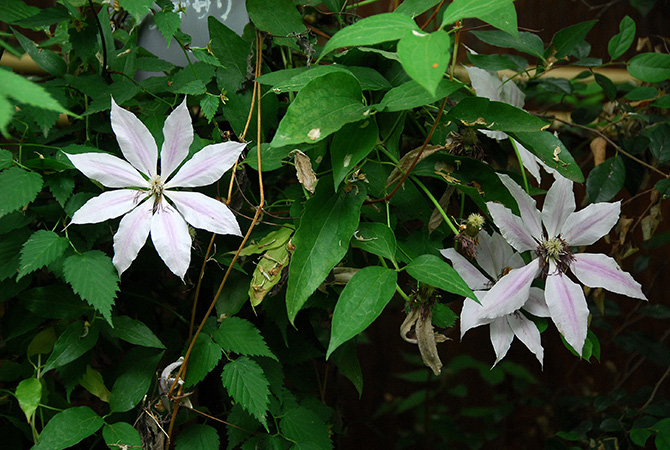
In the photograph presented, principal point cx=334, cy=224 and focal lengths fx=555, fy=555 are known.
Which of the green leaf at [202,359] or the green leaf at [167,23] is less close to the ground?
the green leaf at [167,23]

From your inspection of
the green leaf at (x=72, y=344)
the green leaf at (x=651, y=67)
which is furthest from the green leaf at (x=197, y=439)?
the green leaf at (x=651, y=67)

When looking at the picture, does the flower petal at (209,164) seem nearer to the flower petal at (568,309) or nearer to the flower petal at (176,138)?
the flower petal at (176,138)

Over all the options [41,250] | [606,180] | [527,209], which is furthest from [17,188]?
[606,180]

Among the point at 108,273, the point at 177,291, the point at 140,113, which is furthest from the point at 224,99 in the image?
the point at 177,291

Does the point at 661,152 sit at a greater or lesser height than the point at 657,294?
greater

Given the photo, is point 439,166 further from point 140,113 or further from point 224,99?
point 140,113

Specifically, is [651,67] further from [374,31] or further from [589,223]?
[374,31]
